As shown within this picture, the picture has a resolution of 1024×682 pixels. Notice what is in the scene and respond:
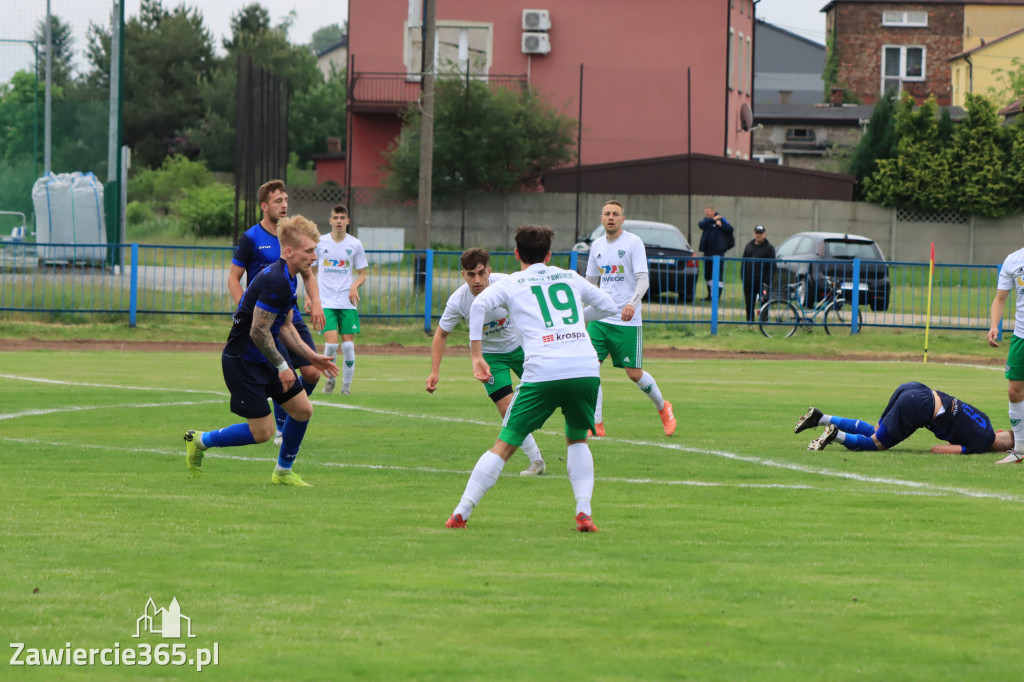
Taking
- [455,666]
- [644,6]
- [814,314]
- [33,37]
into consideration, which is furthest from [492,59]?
[455,666]

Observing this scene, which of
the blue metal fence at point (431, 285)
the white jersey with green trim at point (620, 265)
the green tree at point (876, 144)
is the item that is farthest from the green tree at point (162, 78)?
the white jersey with green trim at point (620, 265)

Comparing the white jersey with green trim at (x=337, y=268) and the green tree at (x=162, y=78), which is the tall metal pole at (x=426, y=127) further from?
the green tree at (x=162, y=78)

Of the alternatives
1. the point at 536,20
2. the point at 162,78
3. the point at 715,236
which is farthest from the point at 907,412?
the point at 162,78

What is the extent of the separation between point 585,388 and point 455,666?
8.69ft

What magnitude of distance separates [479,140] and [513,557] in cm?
3331

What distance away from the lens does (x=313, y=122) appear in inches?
3127

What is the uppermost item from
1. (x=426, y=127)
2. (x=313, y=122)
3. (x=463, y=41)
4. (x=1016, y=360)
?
(x=313, y=122)

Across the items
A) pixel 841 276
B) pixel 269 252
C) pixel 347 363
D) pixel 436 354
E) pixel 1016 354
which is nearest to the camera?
pixel 436 354

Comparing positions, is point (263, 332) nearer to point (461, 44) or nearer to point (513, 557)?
point (513, 557)

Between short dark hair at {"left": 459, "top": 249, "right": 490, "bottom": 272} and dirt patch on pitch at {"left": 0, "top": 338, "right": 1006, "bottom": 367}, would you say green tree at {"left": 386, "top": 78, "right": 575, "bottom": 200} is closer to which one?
dirt patch on pitch at {"left": 0, "top": 338, "right": 1006, "bottom": 367}

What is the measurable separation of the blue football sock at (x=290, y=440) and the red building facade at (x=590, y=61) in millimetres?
36880

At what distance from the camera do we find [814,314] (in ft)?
80.6

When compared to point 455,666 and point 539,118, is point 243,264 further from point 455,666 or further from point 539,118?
point 539,118

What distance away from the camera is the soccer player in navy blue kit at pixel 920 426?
10.8 meters
